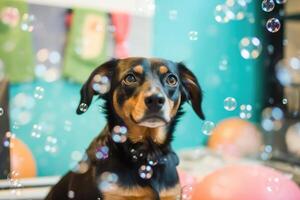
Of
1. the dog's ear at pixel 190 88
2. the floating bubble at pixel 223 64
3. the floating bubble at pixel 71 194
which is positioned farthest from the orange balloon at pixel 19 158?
the floating bubble at pixel 223 64

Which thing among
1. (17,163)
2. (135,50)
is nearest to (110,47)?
(135,50)

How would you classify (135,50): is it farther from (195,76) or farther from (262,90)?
(262,90)

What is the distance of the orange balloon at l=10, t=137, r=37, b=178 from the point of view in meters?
0.87

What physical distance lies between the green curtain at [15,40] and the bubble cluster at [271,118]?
0.77 m

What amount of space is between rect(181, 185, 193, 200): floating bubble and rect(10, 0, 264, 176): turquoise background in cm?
9

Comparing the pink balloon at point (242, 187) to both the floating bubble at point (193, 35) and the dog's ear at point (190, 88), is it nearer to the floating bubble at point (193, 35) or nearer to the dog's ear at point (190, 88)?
the dog's ear at point (190, 88)

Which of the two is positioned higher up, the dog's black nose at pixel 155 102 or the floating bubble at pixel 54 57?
the floating bubble at pixel 54 57

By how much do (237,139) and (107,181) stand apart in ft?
1.98

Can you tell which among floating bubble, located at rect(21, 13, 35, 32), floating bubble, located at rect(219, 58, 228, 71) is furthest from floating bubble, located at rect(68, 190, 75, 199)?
floating bubble, located at rect(219, 58, 228, 71)

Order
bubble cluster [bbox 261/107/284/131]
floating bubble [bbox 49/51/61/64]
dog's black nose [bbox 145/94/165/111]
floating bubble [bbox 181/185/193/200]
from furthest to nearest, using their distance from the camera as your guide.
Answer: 1. bubble cluster [bbox 261/107/284/131]
2. floating bubble [bbox 49/51/61/64]
3. floating bubble [bbox 181/185/193/200]
4. dog's black nose [bbox 145/94/165/111]

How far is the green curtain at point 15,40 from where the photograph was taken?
2.93 feet

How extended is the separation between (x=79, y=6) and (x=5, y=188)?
45 cm

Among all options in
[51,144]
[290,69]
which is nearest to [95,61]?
[51,144]

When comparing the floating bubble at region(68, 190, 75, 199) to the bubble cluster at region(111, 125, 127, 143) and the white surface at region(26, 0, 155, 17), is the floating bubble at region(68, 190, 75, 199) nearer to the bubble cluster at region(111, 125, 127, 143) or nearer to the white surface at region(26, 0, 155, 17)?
the bubble cluster at region(111, 125, 127, 143)
